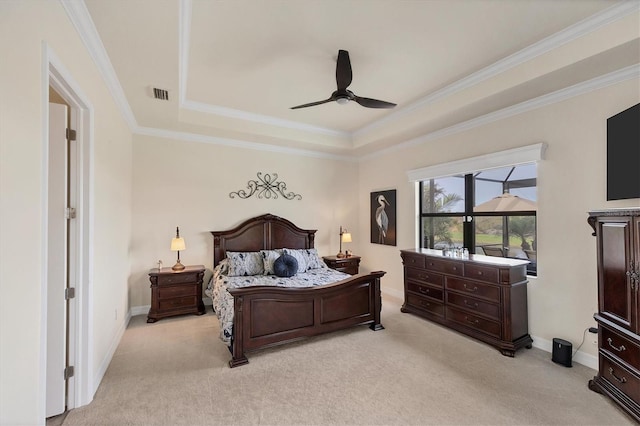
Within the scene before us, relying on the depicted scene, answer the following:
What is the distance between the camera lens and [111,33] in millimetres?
2145

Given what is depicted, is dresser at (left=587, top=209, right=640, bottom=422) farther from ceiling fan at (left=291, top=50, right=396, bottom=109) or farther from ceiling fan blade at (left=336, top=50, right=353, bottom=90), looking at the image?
ceiling fan blade at (left=336, top=50, right=353, bottom=90)

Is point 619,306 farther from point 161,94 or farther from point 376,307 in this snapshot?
point 161,94

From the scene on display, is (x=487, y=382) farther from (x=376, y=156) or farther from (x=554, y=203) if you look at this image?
(x=376, y=156)

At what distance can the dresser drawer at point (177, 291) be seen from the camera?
13.0ft

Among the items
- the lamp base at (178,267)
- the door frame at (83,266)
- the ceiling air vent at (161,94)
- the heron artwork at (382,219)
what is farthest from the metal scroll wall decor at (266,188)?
the door frame at (83,266)

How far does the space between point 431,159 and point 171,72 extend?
3.65 m

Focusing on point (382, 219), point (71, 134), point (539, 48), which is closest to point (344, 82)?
point (539, 48)

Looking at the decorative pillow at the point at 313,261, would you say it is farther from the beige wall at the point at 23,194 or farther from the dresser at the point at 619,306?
the beige wall at the point at 23,194

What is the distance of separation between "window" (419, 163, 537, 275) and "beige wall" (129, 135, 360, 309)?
2029 millimetres

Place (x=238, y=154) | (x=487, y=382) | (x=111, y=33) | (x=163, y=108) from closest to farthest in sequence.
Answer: (x=111, y=33)
(x=487, y=382)
(x=163, y=108)
(x=238, y=154)

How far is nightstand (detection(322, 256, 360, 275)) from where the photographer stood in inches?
206

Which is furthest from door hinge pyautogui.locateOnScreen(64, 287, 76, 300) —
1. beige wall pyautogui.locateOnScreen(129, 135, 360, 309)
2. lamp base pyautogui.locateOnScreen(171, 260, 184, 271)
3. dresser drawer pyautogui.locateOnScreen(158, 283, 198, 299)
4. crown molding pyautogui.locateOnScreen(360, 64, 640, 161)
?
crown molding pyautogui.locateOnScreen(360, 64, 640, 161)

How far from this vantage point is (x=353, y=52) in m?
2.82

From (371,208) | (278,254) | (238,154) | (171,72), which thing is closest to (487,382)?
(278,254)
